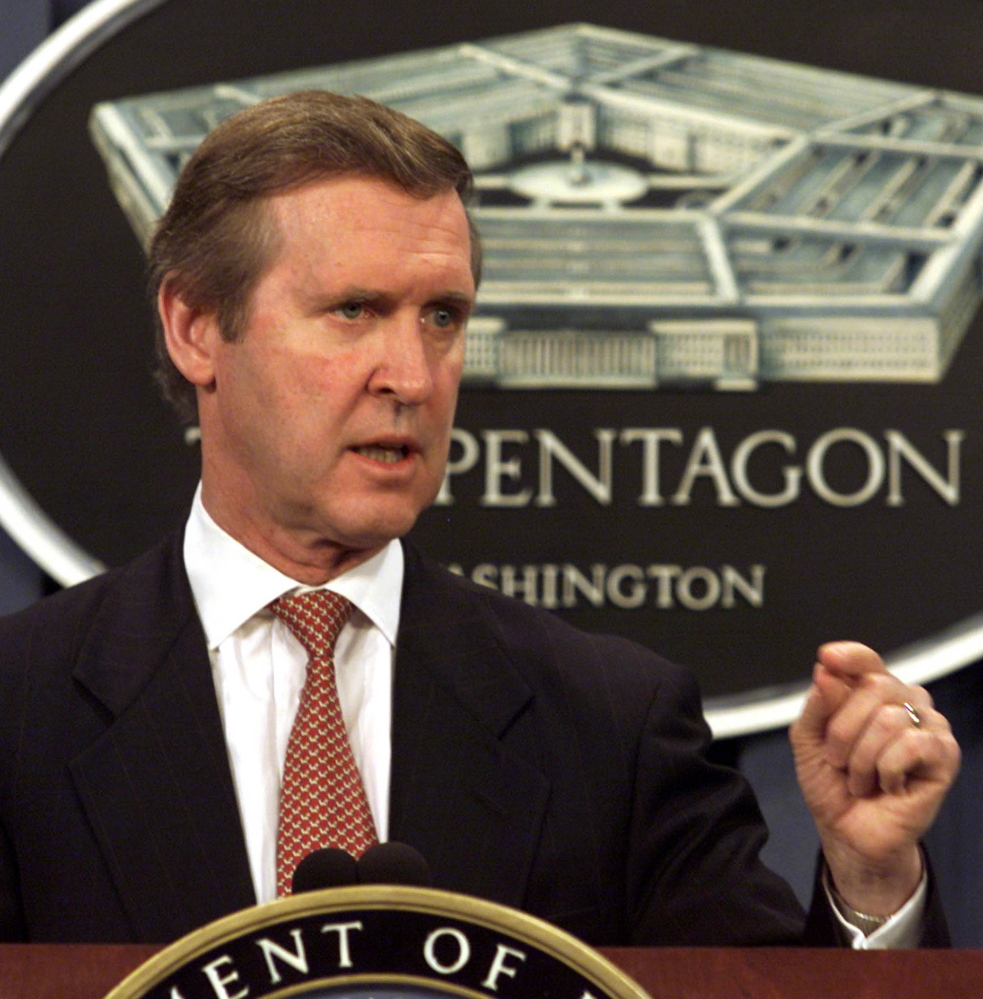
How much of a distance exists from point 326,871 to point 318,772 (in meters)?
0.36

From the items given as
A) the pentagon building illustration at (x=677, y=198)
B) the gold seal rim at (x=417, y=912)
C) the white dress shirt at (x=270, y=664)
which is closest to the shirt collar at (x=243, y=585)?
the white dress shirt at (x=270, y=664)

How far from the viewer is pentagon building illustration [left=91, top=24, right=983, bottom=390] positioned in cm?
195

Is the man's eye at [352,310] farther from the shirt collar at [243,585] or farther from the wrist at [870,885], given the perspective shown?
the wrist at [870,885]

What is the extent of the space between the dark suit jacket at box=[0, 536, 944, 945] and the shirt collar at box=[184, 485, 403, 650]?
0.04 feet

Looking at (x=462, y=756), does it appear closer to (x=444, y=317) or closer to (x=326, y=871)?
(x=444, y=317)

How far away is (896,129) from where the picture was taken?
2.00 metres

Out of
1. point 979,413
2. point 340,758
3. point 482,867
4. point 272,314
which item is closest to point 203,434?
point 272,314

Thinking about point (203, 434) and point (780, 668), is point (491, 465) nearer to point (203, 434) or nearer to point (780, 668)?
point (780, 668)

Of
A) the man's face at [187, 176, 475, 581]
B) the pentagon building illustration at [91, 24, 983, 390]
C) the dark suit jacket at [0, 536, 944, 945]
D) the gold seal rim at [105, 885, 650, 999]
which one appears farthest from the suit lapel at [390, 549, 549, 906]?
the pentagon building illustration at [91, 24, 983, 390]

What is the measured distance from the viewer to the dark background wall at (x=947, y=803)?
6.32ft

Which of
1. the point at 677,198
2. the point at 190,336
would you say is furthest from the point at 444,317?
the point at 677,198

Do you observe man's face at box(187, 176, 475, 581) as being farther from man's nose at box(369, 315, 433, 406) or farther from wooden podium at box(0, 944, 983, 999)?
wooden podium at box(0, 944, 983, 999)

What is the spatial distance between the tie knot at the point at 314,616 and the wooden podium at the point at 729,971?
1.50 feet

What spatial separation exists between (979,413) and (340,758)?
1087 mm
